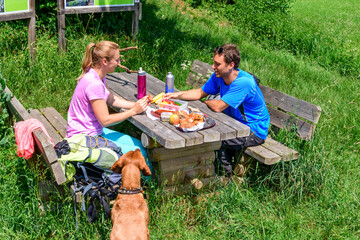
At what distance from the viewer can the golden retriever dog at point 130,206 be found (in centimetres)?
276

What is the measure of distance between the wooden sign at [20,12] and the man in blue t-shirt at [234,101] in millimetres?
3049

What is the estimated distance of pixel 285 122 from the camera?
447cm

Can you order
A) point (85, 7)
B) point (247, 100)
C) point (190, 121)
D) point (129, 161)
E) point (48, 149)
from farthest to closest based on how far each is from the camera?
point (85, 7) < point (247, 100) < point (190, 121) < point (129, 161) < point (48, 149)

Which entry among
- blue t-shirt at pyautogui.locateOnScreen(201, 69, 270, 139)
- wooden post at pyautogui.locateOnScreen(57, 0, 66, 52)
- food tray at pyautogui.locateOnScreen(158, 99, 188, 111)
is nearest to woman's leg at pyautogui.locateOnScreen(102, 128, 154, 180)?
food tray at pyautogui.locateOnScreen(158, 99, 188, 111)

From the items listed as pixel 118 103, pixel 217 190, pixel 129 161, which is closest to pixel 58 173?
pixel 129 161

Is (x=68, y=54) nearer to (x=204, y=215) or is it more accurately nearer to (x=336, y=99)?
(x=204, y=215)

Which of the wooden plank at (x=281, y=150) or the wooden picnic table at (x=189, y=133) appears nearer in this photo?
the wooden picnic table at (x=189, y=133)

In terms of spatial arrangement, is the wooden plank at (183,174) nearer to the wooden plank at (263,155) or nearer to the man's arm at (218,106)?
the wooden plank at (263,155)

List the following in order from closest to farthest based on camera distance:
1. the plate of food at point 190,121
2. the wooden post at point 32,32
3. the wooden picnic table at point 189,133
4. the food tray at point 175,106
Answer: the wooden picnic table at point 189,133, the plate of food at point 190,121, the food tray at point 175,106, the wooden post at point 32,32

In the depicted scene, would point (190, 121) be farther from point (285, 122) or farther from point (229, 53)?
point (285, 122)

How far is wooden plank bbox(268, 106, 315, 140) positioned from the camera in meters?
4.15

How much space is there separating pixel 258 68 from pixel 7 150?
17.1ft

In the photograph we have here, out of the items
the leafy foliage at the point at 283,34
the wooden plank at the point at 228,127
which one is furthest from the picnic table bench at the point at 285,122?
the leafy foliage at the point at 283,34

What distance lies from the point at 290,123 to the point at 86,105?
233 centimetres
